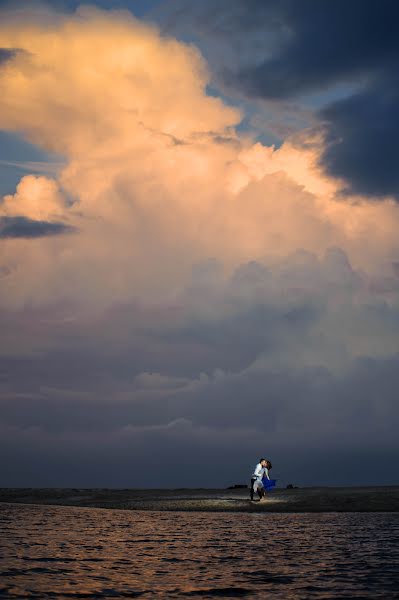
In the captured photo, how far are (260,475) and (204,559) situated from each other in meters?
25.2

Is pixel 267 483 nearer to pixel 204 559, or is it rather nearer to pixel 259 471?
pixel 259 471

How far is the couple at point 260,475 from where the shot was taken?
44.3m

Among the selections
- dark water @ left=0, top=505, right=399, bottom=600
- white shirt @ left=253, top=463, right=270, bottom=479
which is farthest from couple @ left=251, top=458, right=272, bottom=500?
dark water @ left=0, top=505, right=399, bottom=600

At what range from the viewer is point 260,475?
147 ft

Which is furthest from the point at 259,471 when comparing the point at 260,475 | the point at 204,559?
the point at 204,559

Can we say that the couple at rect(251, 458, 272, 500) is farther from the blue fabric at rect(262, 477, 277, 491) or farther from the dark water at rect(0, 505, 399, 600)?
the dark water at rect(0, 505, 399, 600)

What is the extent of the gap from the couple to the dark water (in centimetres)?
991

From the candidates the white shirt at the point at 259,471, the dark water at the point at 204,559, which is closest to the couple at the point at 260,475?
the white shirt at the point at 259,471

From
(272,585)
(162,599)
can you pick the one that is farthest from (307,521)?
(162,599)

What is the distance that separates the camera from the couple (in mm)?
44312

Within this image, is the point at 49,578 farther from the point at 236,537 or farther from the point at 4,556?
the point at 236,537

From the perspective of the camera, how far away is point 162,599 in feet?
45.9

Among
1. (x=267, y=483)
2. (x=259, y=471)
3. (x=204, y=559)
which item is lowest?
(x=204, y=559)

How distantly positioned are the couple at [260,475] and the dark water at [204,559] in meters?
9.91
